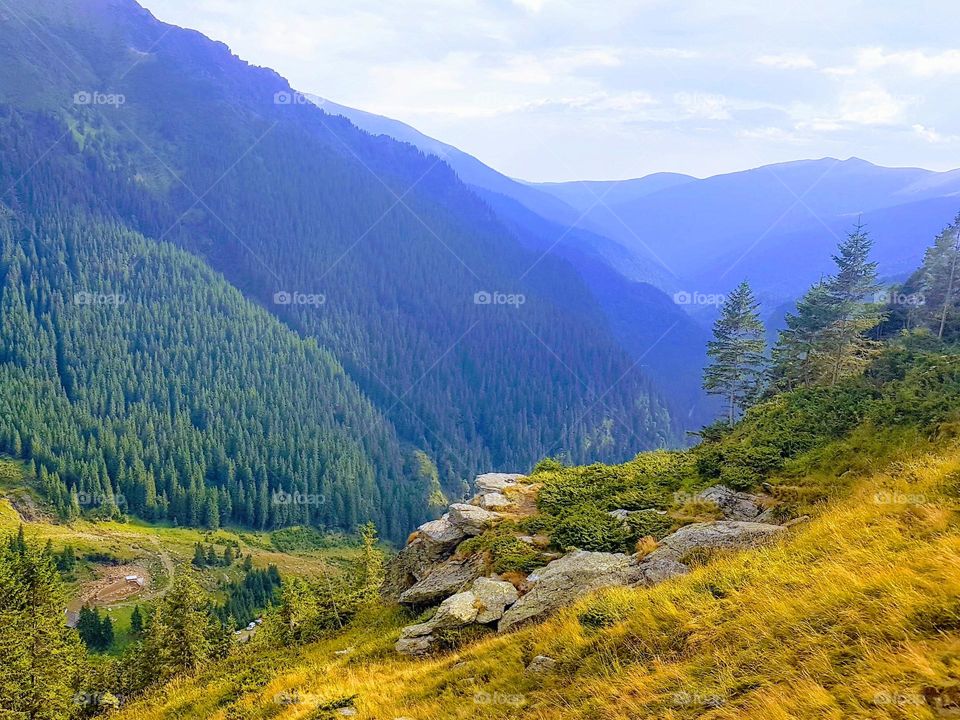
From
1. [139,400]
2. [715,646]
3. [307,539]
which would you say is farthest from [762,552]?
[139,400]

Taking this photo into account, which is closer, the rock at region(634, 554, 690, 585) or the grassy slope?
the grassy slope

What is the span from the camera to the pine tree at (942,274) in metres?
41.2

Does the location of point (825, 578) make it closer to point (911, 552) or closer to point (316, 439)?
point (911, 552)

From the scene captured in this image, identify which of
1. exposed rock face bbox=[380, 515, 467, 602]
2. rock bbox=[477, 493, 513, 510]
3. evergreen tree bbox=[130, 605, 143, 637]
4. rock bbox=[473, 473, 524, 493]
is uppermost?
rock bbox=[477, 493, 513, 510]

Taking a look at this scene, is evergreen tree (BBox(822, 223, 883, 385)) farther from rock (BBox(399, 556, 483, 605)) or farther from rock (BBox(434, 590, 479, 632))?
rock (BBox(434, 590, 479, 632))

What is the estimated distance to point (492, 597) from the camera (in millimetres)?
15242

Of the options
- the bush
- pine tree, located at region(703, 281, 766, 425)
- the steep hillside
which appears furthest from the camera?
pine tree, located at region(703, 281, 766, 425)

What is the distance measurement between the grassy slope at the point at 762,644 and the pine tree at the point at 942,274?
34.7 metres

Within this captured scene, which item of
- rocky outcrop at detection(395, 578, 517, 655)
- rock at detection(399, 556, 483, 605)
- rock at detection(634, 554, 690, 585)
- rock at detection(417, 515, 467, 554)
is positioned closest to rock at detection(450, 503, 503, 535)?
rock at detection(417, 515, 467, 554)

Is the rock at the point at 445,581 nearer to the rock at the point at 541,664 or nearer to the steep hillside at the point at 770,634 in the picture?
the steep hillside at the point at 770,634

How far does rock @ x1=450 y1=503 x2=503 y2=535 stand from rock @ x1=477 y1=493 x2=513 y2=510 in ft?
1.93

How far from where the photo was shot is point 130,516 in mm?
120250

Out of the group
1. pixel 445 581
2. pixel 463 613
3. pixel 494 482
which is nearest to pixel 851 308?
pixel 494 482

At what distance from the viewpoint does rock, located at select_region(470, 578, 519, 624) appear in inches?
572
